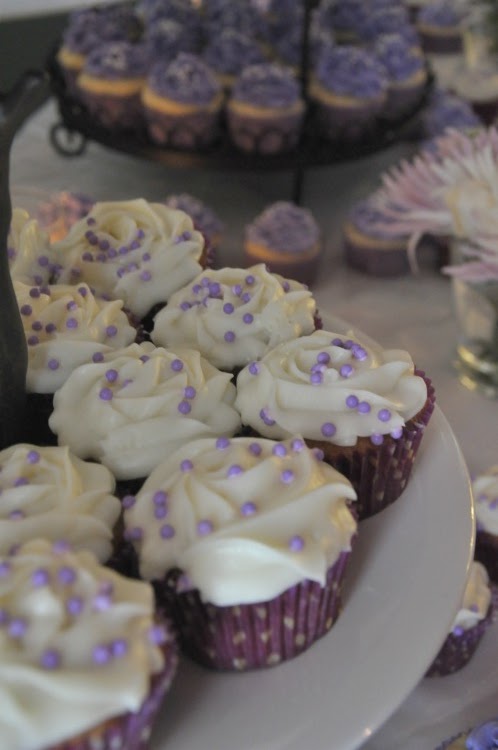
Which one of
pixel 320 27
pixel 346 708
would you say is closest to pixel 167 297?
pixel 346 708

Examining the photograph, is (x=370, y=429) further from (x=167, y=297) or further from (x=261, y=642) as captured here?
(x=167, y=297)

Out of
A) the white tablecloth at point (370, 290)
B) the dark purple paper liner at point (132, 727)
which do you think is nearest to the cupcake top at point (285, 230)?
the white tablecloth at point (370, 290)

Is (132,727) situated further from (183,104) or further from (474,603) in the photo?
(183,104)

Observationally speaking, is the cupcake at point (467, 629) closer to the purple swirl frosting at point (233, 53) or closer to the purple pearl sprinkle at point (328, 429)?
the purple pearl sprinkle at point (328, 429)

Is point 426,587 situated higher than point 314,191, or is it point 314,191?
point 426,587

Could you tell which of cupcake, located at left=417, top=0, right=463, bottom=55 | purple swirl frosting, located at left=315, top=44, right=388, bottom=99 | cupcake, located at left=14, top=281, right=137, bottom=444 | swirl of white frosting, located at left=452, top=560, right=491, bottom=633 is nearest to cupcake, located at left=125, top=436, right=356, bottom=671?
cupcake, located at left=14, top=281, right=137, bottom=444

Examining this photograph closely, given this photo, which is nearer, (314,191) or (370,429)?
(370,429)

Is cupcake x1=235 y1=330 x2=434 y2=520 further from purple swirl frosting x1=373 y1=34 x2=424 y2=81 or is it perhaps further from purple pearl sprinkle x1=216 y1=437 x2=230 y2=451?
purple swirl frosting x1=373 y1=34 x2=424 y2=81
